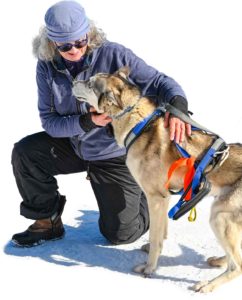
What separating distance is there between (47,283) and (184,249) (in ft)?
4.20

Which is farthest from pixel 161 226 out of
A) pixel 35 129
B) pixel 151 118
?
pixel 35 129

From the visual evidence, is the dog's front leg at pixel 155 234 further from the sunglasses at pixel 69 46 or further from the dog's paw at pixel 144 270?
the sunglasses at pixel 69 46

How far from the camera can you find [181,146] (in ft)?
13.0

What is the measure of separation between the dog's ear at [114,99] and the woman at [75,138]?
16 centimetres

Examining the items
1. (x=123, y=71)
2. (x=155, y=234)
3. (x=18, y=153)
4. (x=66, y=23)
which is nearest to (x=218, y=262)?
(x=155, y=234)

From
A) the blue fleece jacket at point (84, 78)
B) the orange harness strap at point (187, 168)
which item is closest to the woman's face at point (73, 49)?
the blue fleece jacket at point (84, 78)

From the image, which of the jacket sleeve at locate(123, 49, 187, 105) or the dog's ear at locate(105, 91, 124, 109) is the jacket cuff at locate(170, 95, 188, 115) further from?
the dog's ear at locate(105, 91, 124, 109)

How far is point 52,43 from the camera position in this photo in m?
4.53

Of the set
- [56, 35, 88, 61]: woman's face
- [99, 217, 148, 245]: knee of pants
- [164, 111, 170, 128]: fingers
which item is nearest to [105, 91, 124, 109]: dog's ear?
[164, 111, 170, 128]: fingers

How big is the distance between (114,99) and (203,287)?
1.60m

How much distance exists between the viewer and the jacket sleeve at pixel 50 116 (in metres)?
4.43

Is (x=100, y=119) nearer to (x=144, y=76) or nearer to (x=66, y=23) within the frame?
(x=144, y=76)

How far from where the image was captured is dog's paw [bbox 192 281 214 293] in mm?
3777

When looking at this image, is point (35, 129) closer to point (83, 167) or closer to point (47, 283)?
point (83, 167)
